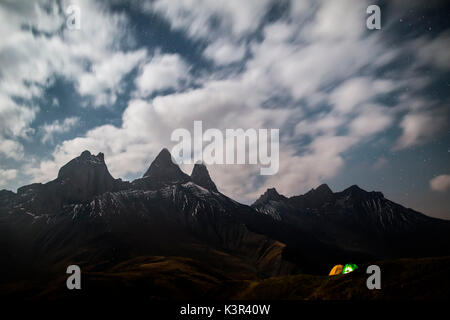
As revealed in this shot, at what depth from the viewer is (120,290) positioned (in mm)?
127188

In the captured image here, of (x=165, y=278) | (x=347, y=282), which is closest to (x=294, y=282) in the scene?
(x=347, y=282)

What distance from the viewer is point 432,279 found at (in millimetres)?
61281

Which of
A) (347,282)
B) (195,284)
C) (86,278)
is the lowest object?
(195,284)

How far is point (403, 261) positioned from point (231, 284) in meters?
67.9
